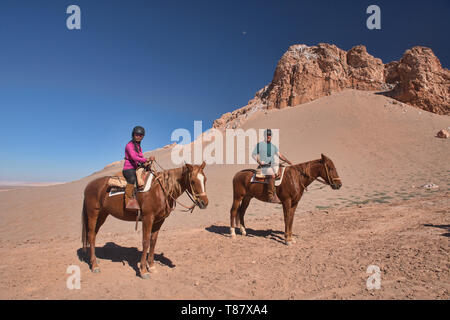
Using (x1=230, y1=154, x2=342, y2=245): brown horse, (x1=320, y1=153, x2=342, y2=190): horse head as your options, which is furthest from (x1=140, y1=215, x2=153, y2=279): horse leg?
(x1=320, y1=153, x2=342, y2=190): horse head

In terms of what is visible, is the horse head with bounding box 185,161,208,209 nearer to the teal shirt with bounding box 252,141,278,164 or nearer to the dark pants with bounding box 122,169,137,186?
the dark pants with bounding box 122,169,137,186

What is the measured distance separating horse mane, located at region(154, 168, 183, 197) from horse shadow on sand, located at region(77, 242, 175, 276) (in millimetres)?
1805

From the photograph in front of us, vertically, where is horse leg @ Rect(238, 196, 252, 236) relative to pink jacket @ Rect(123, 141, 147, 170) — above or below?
below

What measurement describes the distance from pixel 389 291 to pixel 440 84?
183ft

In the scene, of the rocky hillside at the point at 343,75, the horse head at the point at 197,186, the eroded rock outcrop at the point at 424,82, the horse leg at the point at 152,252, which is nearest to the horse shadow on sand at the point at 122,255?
the horse leg at the point at 152,252

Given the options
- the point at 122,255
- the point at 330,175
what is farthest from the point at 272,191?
the point at 122,255

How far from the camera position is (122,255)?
615cm

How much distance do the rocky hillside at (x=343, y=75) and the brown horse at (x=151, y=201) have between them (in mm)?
45439

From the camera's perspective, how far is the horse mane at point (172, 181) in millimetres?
4949

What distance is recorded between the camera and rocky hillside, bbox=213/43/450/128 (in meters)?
42.9

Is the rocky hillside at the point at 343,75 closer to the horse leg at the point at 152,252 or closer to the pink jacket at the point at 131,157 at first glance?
the pink jacket at the point at 131,157

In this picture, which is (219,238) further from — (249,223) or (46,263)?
(46,263)

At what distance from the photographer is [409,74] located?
43594 millimetres

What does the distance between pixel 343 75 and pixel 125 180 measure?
6041 cm
